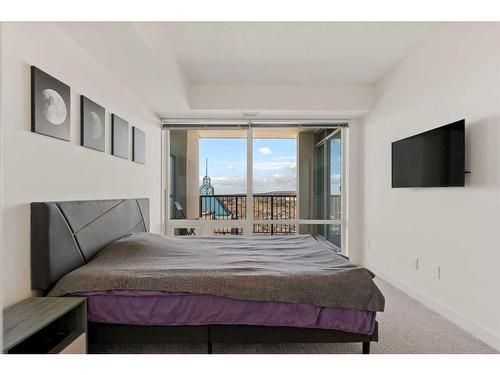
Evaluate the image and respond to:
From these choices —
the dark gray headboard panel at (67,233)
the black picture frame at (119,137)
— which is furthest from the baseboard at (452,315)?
the black picture frame at (119,137)

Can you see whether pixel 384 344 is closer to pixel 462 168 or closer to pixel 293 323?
pixel 293 323

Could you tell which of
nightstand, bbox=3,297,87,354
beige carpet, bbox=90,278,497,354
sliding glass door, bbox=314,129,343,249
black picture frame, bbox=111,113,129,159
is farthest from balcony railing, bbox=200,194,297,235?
nightstand, bbox=3,297,87,354

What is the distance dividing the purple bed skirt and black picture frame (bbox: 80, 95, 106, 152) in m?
1.23

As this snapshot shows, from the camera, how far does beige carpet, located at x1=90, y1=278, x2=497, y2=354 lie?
6.98 feet

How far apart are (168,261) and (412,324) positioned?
82.4 inches

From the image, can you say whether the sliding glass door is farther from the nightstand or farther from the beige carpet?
the nightstand

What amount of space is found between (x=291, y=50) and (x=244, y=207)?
2568mm

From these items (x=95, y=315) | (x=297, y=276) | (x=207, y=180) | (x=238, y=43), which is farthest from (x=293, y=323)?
(x=207, y=180)

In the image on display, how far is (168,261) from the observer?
7.84ft

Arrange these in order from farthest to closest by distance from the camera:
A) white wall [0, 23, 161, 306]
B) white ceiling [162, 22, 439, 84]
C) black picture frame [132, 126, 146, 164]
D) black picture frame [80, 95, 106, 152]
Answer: black picture frame [132, 126, 146, 164] < white ceiling [162, 22, 439, 84] < black picture frame [80, 95, 106, 152] < white wall [0, 23, 161, 306]

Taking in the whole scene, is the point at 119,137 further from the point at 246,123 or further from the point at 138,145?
the point at 246,123

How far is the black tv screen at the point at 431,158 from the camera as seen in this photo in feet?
8.14

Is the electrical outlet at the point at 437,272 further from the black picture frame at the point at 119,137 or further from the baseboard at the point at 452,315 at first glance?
the black picture frame at the point at 119,137

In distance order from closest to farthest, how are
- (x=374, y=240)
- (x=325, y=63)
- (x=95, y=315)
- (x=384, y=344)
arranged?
1. (x=95, y=315)
2. (x=384, y=344)
3. (x=325, y=63)
4. (x=374, y=240)
